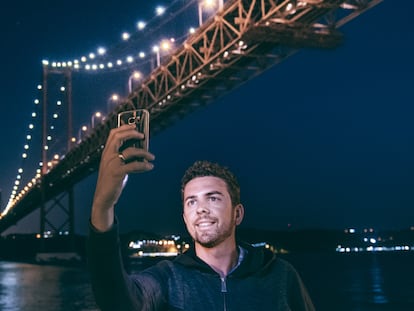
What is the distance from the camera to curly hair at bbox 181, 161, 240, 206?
2.11 m

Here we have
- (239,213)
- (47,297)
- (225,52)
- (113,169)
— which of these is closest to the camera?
(113,169)

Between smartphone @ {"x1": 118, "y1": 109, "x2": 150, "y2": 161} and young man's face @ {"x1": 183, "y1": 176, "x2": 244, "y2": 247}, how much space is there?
19.5 inches

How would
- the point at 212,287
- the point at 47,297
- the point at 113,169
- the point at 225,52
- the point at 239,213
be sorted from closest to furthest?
the point at 113,169, the point at 212,287, the point at 239,213, the point at 47,297, the point at 225,52

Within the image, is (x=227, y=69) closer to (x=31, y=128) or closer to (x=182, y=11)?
(x=182, y=11)

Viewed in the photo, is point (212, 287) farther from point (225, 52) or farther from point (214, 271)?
point (225, 52)

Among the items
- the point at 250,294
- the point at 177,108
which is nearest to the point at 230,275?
the point at 250,294

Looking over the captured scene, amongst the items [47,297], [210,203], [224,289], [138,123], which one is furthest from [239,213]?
[47,297]

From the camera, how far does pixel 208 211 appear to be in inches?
81.0

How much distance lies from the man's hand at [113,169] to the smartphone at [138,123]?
0.01 m

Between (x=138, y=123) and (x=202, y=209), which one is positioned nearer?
(x=138, y=123)

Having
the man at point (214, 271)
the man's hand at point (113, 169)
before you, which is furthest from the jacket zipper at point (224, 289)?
the man's hand at point (113, 169)

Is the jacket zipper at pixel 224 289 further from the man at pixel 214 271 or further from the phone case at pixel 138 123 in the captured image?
the phone case at pixel 138 123

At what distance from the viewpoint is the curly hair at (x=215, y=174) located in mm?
2111

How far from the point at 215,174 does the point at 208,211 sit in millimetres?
132
